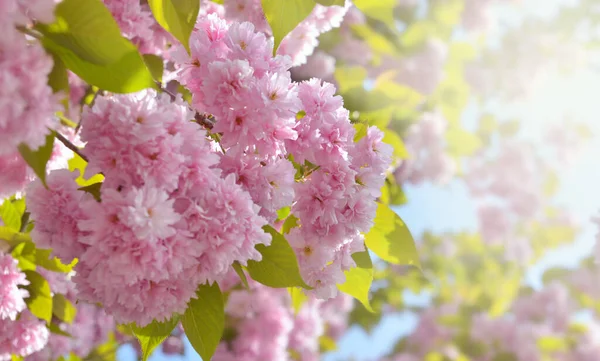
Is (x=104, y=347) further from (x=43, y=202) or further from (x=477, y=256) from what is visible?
(x=477, y=256)

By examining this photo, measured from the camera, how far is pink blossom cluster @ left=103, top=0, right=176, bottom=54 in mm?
1124

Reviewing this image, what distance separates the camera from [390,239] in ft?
3.53

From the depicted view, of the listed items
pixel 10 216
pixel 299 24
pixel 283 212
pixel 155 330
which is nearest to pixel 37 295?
pixel 10 216

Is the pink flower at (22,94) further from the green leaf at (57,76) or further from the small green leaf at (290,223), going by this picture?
the small green leaf at (290,223)

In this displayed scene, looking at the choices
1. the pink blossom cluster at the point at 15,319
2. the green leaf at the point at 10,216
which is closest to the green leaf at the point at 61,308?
the pink blossom cluster at the point at 15,319

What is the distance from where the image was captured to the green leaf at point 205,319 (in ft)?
2.76

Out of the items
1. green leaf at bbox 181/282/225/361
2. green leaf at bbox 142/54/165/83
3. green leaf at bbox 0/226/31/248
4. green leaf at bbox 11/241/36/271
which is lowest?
green leaf at bbox 181/282/225/361

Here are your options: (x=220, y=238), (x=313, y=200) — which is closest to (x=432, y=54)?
(x=313, y=200)

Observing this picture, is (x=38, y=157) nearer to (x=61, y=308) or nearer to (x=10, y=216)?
(x=10, y=216)

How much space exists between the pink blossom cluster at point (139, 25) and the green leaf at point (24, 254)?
46 centimetres

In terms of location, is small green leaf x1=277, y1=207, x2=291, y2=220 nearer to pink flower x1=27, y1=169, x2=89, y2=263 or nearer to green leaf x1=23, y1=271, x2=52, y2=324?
pink flower x1=27, y1=169, x2=89, y2=263

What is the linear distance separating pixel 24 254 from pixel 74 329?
1.21 metres

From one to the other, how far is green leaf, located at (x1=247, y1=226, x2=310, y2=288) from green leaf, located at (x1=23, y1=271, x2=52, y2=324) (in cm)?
52

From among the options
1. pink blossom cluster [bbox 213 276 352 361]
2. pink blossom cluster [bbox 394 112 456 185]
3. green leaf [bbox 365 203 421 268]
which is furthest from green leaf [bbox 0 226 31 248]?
pink blossom cluster [bbox 394 112 456 185]
